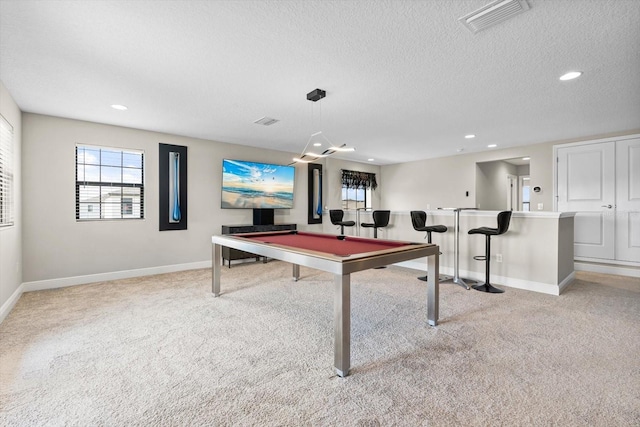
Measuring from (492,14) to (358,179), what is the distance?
6062 mm

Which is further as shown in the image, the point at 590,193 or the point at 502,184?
the point at 502,184

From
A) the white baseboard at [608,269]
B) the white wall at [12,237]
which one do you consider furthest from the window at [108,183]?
the white baseboard at [608,269]

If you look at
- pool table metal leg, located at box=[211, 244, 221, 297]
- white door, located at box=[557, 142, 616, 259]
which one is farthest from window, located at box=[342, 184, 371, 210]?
pool table metal leg, located at box=[211, 244, 221, 297]

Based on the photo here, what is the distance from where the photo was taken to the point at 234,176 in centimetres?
572

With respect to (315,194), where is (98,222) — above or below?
below

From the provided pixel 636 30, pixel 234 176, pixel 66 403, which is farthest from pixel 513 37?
pixel 234 176

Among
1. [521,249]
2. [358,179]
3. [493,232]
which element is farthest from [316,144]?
[521,249]

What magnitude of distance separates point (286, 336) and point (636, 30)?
11.5 feet

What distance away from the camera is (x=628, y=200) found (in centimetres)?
482

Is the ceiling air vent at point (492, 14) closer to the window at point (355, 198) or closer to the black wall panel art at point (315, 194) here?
the black wall panel art at point (315, 194)

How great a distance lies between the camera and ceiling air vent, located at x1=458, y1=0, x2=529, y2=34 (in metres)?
1.84

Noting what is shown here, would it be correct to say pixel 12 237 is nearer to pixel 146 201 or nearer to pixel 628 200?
pixel 146 201

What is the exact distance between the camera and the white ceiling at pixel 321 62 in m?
1.95

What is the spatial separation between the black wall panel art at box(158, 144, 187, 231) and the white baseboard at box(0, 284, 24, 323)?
1.82 metres
